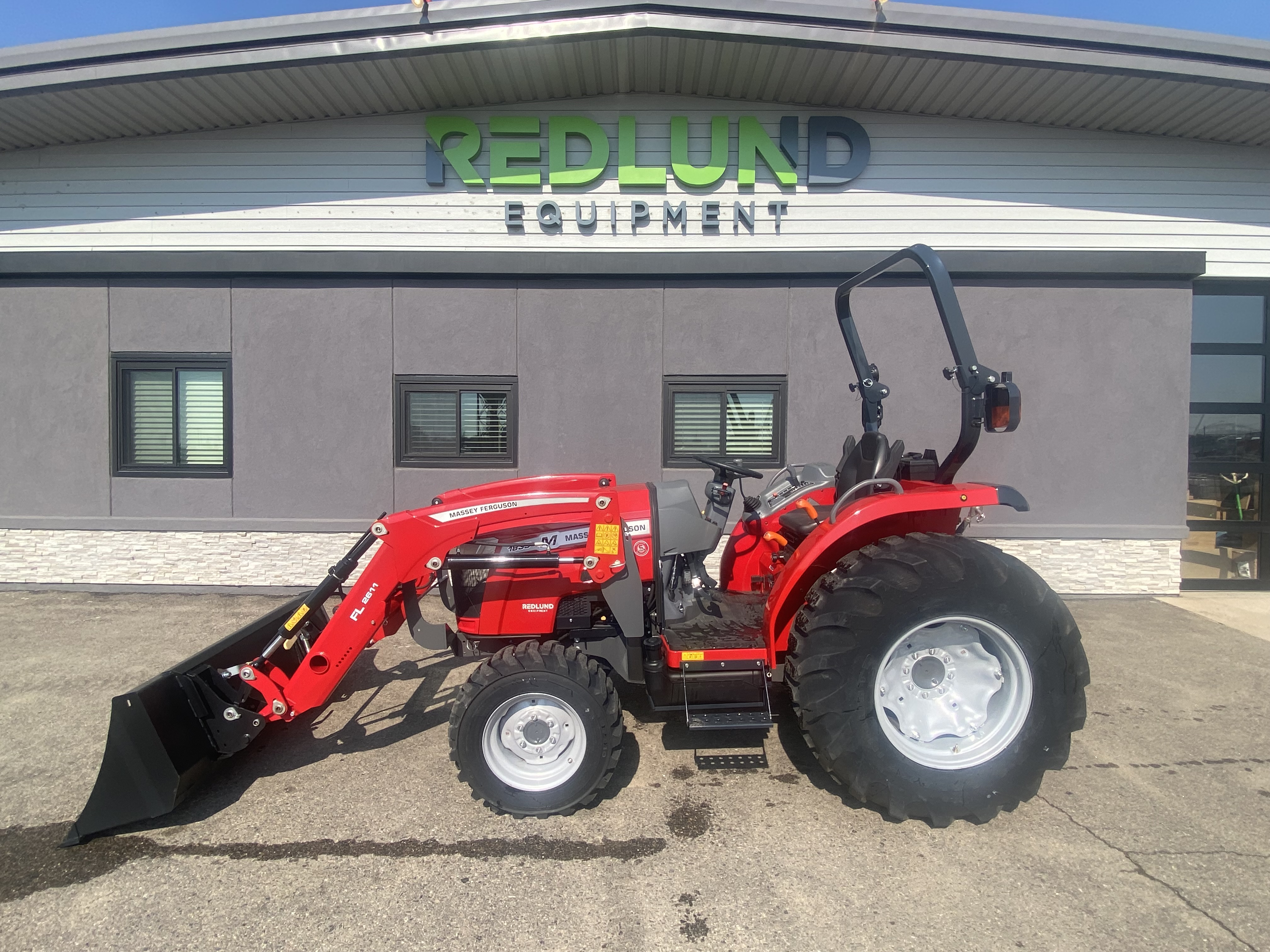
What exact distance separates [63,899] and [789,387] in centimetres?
572

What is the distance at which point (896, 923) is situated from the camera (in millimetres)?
2180

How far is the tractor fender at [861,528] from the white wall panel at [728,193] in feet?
13.4

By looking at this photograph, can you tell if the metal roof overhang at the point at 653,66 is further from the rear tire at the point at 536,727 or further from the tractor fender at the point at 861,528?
the rear tire at the point at 536,727

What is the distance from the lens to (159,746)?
Answer: 103 inches

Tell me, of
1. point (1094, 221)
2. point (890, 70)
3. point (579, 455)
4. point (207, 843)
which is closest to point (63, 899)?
point (207, 843)

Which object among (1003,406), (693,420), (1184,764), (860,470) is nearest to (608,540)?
(860,470)

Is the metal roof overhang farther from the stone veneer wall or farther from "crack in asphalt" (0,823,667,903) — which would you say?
"crack in asphalt" (0,823,667,903)

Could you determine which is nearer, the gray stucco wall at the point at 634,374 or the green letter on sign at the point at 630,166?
the gray stucco wall at the point at 634,374

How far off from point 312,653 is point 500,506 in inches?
40.3

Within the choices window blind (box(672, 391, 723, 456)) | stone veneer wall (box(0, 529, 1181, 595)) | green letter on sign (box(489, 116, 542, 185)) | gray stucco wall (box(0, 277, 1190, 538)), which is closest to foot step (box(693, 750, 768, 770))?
stone veneer wall (box(0, 529, 1181, 595))

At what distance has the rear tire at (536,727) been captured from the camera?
8.89ft

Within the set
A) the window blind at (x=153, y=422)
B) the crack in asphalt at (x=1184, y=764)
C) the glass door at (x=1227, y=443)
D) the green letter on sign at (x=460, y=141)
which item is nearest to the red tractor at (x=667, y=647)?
the crack in asphalt at (x=1184, y=764)

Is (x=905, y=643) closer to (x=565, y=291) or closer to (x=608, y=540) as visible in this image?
(x=608, y=540)

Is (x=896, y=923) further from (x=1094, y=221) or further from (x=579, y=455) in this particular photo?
(x=1094, y=221)
